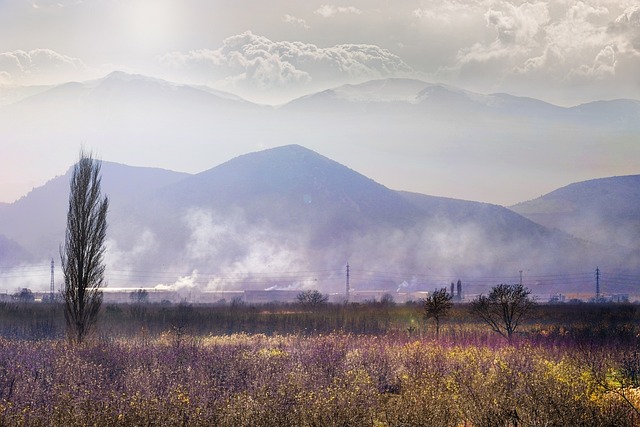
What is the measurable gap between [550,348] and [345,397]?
12897 millimetres

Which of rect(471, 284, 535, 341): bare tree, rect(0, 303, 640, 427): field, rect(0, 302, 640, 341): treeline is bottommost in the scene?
rect(0, 302, 640, 341): treeline

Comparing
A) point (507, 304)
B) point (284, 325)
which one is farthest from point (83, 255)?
point (284, 325)

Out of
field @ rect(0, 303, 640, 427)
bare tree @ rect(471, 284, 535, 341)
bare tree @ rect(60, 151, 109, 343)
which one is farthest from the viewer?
bare tree @ rect(471, 284, 535, 341)

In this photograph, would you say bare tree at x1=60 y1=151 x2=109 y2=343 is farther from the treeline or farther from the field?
the treeline

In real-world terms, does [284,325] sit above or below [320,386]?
below

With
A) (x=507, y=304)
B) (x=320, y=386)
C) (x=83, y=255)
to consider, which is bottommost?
(x=320, y=386)

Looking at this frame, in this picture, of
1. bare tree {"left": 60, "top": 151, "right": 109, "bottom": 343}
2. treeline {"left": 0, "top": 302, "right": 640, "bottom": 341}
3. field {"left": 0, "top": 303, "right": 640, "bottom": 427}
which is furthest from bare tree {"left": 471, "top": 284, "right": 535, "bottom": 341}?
bare tree {"left": 60, "top": 151, "right": 109, "bottom": 343}

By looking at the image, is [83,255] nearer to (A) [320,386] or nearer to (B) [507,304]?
(A) [320,386]

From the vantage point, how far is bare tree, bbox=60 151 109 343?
96.4 feet

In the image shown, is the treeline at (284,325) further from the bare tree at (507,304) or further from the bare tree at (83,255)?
the bare tree at (83,255)

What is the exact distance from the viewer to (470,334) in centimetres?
3416

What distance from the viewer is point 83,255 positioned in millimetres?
30016

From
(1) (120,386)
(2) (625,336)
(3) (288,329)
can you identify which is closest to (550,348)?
(2) (625,336)

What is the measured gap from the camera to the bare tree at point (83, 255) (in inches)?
1157
